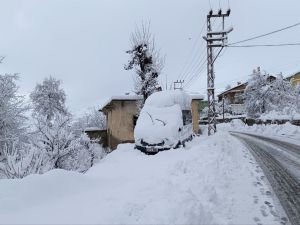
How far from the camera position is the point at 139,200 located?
605cm

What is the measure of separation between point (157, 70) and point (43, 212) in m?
24.8

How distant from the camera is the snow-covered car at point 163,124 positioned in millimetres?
15398

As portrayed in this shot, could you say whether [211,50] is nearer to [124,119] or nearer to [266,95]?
[124,119]

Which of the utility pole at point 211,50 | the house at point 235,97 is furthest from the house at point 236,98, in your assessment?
the utility pole at point 211,50

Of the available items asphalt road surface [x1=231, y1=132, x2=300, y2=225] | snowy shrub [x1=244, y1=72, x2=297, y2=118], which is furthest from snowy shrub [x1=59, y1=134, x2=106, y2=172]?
snowy shrub [x1=244, y1=72, x2=297, y2=118]

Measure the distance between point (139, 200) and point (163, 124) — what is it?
33.4 feet

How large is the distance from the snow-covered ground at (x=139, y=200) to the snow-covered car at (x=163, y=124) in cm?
629

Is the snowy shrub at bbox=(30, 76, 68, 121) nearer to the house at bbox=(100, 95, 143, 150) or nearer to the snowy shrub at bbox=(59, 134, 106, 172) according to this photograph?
the house at bbox=(100, 95, 143, 150)

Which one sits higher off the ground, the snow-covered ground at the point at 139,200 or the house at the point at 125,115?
the house at the point at 125,115

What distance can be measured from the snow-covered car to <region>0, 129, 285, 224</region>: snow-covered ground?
248 inches

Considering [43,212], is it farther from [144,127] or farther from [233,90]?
[233,90]

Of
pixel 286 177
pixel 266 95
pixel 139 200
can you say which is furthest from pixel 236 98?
pixel 139 200

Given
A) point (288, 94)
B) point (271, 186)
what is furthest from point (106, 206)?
point (288, 94)

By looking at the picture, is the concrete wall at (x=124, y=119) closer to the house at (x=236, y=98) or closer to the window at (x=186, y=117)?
the window at (x=186, y=117)
